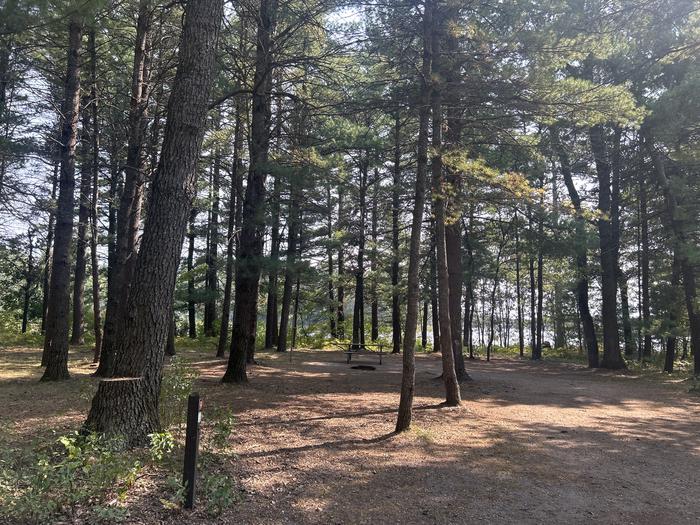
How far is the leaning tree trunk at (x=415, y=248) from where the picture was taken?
251 inches

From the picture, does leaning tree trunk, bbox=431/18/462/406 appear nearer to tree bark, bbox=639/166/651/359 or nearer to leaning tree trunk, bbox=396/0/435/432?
leaning tree trunk, bbox=396/0/435/432

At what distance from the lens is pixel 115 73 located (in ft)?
39.3

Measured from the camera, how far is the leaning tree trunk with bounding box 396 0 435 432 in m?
6.38

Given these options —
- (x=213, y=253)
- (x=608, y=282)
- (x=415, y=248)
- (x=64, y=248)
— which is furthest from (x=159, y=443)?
(x=213, y=253)

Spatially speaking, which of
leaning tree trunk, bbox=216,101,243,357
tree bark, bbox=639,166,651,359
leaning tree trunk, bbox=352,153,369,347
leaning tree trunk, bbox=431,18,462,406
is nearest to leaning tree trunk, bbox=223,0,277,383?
leaning tree trunk, bbox=216,101,243,357

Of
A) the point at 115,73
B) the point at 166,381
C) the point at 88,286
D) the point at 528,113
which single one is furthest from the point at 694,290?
the point at 88,286

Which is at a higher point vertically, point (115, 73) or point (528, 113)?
point (115, 73)

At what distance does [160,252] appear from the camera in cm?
483

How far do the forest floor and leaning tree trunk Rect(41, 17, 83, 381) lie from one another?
0.61 m

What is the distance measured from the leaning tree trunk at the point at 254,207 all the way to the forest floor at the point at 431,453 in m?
0.79

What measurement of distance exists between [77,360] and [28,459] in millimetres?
10043

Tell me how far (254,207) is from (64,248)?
12.6ft

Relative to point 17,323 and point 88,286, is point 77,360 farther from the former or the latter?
point 88,286

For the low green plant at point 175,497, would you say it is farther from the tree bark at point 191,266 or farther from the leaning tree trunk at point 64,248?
the tree bark at point 191,266
